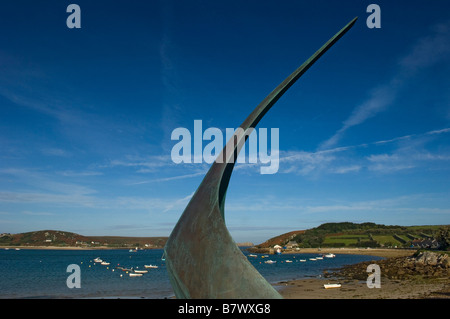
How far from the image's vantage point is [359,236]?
124m

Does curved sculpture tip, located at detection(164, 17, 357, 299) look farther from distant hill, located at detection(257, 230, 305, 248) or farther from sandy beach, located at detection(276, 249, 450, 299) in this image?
distant hill, located at detection(257, 230, 305, 248)

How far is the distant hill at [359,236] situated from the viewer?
102m

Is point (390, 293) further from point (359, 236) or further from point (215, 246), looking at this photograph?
point (359, 236)

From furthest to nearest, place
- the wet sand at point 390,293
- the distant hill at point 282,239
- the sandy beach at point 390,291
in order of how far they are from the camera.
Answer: the distant hill at point 282,239, the sandy beach at point 390,291, the wet sand at point 390,293

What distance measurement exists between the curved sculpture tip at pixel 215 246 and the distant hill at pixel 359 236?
92.6 meters

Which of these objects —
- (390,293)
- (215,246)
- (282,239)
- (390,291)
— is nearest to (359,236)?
(282,239)

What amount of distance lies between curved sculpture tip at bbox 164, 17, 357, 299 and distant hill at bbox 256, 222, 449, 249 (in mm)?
92649

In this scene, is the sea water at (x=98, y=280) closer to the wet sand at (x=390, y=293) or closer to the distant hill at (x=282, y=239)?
the wet sand at (x=390, y=293)

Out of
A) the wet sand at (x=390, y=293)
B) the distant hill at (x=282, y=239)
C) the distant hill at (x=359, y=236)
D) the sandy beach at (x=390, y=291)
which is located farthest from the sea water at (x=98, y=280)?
the distant hill at (x=282, y=239)

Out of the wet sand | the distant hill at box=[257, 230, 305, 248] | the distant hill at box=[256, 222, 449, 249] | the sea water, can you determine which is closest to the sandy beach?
the wet sand

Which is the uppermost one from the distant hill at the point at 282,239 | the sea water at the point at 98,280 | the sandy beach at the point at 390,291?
the sandy beach at the point at 390,291

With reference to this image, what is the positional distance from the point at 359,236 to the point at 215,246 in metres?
132
